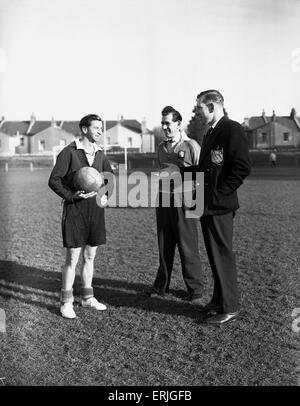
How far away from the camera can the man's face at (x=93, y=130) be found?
4.80 meters

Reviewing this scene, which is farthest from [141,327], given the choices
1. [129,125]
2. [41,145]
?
[41,145]

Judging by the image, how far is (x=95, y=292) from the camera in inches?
228

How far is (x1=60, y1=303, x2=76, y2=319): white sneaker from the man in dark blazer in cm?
141

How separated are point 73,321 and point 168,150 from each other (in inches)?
85.3

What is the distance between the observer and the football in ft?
→ 15.6

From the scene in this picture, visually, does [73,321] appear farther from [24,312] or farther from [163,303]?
[163,303]

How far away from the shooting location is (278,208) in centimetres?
1316

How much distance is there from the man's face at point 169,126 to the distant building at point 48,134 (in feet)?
158

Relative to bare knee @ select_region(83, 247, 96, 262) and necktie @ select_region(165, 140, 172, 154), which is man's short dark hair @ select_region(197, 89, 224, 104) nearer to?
necktie @ select_region(165, 140, 172, 154)

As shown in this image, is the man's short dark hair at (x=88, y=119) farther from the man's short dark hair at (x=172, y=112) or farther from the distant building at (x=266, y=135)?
the distant building at (x=266, y=135)

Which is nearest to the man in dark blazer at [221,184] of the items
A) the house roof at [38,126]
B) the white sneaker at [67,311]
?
the white sneaker at [67,311]

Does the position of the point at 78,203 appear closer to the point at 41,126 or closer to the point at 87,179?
the point at 87,179
